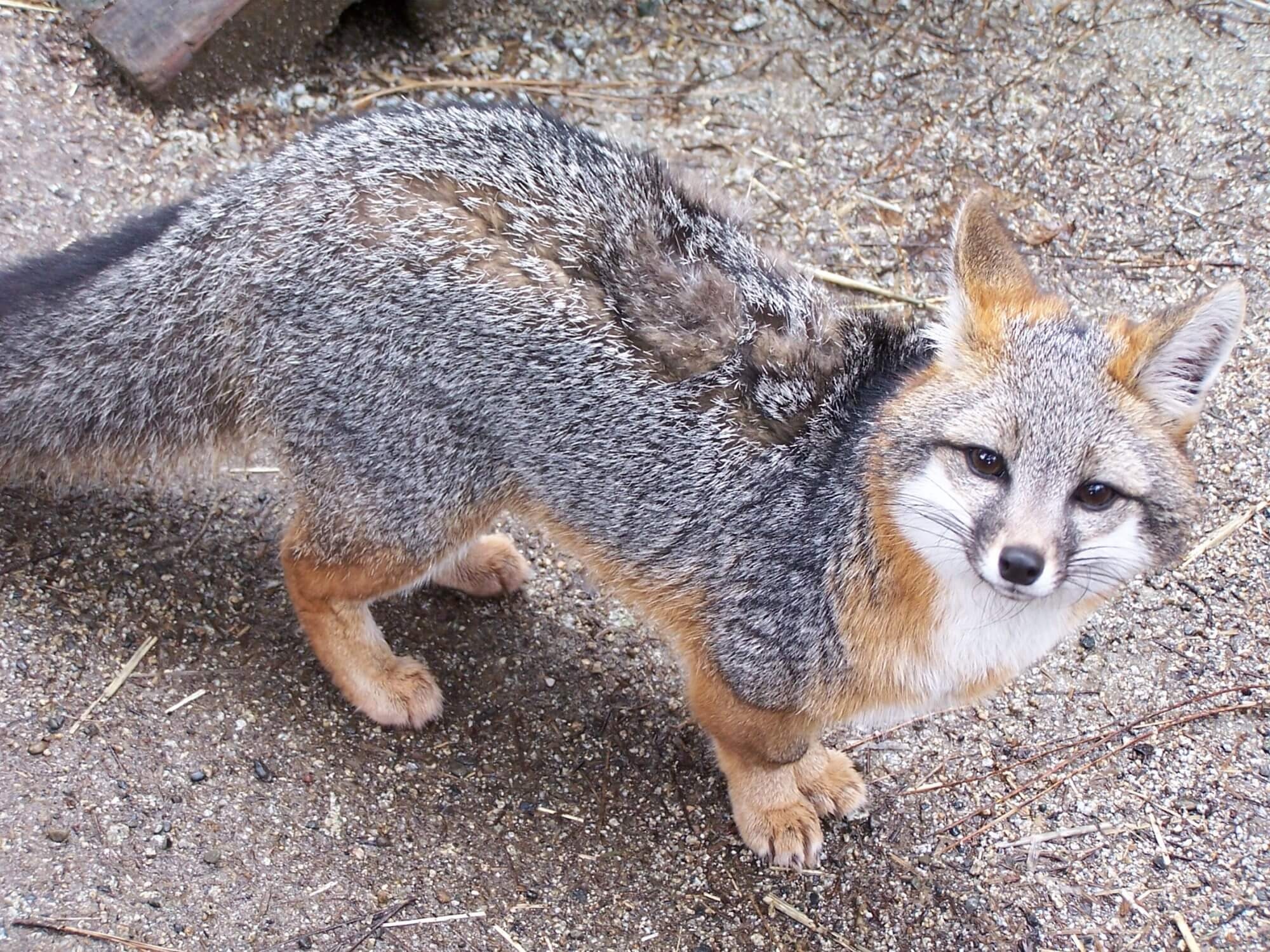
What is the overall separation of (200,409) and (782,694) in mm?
1903

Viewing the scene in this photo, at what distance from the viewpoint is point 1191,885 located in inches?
138

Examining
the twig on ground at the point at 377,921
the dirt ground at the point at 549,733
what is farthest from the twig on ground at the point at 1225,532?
the twig on ground at the point at 377,921

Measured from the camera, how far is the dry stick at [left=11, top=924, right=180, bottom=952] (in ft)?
9.57

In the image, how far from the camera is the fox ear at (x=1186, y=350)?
8.66 feet

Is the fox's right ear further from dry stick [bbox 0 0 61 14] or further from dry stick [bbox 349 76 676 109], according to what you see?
dry stick [bbox 0 0 61 14]

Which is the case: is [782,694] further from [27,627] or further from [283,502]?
[27,627]

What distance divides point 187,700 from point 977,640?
2376 mm

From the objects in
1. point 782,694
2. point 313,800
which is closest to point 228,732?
point 313,800

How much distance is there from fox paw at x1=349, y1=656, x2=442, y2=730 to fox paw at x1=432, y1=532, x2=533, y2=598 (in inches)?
16.0

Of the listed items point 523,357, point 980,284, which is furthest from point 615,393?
point 980,284

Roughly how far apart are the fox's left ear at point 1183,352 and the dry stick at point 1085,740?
138cm

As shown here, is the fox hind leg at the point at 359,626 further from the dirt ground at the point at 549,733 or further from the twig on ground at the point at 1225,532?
the twig on ground at the point at 1225,532

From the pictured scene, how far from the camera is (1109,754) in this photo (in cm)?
384

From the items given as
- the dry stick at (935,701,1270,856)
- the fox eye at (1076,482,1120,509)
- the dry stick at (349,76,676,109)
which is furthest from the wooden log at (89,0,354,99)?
the dry stick at (935,701,1270,856)
